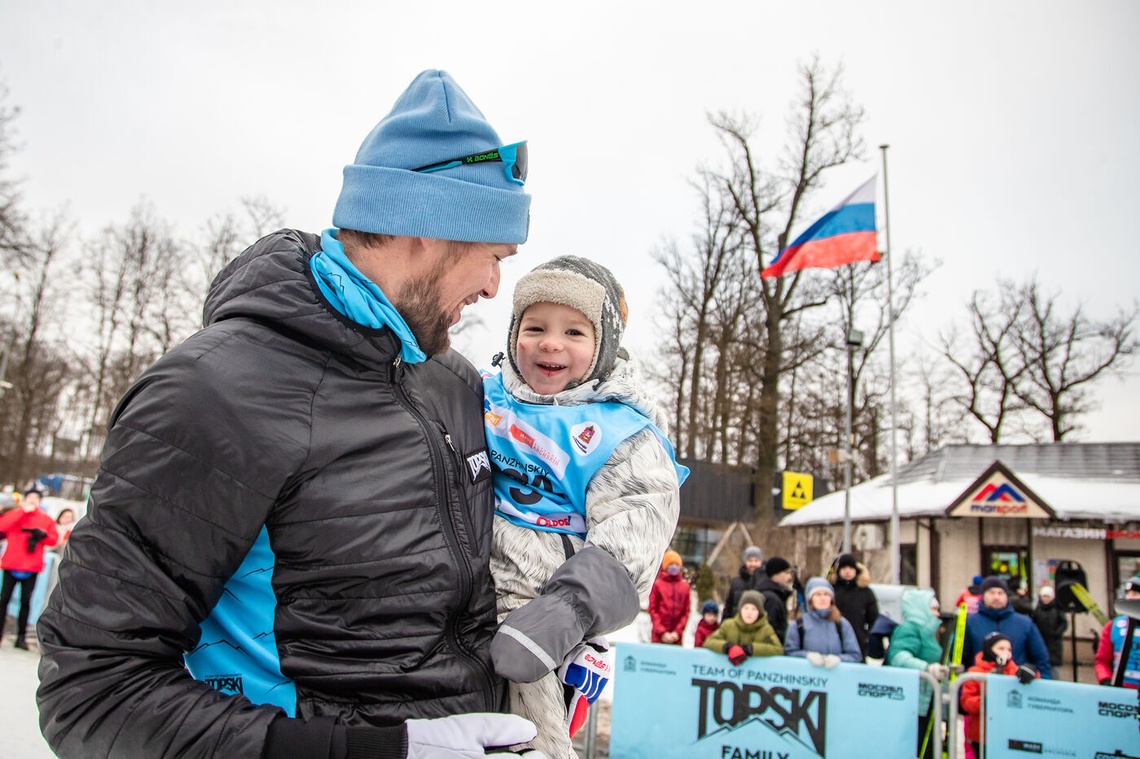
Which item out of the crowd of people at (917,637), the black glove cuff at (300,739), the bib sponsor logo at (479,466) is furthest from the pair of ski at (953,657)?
the black glove cuff at (300,739)

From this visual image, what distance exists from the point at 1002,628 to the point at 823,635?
1781mm

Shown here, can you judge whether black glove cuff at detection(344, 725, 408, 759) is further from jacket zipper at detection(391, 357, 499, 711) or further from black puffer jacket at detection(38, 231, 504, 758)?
jacket zipper at detection(391, 357, 499, 711)

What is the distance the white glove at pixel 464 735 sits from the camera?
4.13ft

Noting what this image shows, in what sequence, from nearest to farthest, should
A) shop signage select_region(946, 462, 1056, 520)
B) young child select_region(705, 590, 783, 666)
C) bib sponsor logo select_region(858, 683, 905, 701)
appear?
bib sponsor logo select_region(858, 683, 905, 701), young child select_region(705, 590, 783, 666), shop signage select_region(946, 462, 1056, 520)

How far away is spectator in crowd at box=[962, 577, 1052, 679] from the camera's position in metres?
7.54

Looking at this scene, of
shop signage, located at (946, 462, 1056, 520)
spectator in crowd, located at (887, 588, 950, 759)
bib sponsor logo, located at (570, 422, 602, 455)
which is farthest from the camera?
shop signage, located at (946, 462, 1056, 520)

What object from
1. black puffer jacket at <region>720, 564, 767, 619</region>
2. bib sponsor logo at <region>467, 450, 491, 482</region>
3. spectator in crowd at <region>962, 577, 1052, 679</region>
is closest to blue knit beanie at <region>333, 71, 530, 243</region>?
bib sponsor logo at <region>467, 450, 491, 482</region>

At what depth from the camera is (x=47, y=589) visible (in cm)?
1109

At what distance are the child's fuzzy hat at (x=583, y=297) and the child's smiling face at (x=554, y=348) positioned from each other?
21 millimetres

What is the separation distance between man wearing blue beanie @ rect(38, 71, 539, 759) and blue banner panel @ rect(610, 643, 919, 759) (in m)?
5.95

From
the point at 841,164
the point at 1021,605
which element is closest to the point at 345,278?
the point at 1021,605

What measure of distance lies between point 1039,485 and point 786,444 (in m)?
6.24

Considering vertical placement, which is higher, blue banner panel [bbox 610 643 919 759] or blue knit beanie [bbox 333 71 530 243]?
blue knit beanie [bbox 333 71 530 243]

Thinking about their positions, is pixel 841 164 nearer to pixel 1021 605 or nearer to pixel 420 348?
pixel 1021 605
